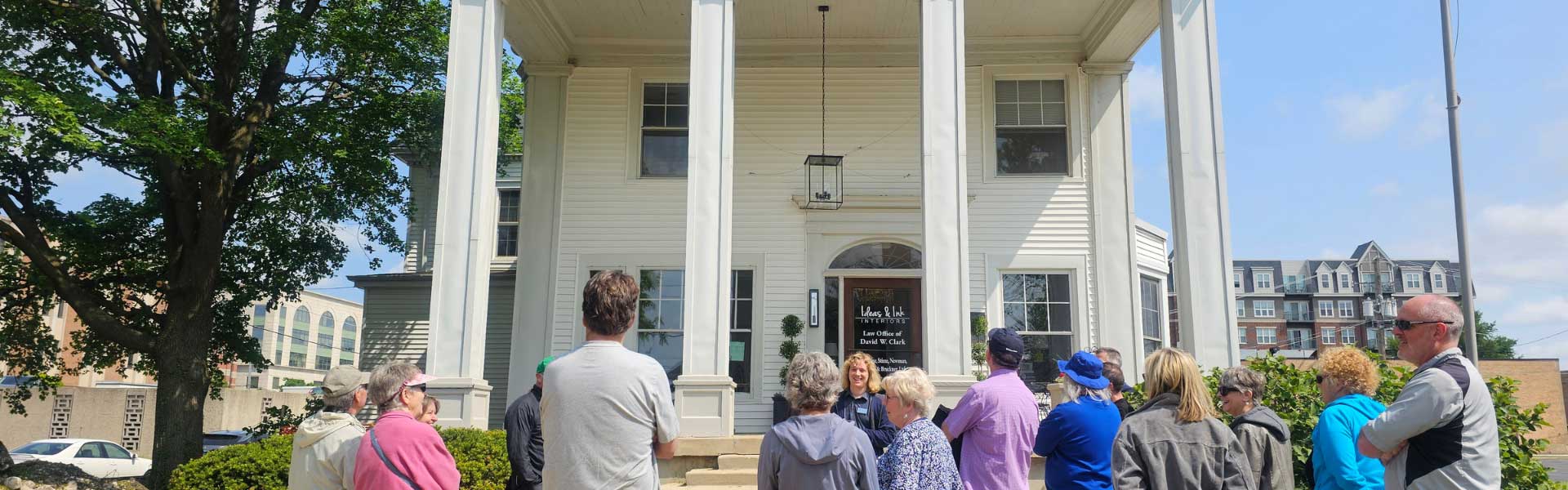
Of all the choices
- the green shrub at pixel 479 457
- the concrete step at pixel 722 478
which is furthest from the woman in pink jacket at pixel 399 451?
the concrete step at pixel 722 478

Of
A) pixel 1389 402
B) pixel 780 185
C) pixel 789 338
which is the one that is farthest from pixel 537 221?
pixel 1389 402

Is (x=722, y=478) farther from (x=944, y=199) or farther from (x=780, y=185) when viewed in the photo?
(x=780, y=185)

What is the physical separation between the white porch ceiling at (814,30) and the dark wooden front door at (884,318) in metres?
3.11

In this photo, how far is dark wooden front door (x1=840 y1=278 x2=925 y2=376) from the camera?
1334cm

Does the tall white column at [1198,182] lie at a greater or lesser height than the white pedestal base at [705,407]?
greater

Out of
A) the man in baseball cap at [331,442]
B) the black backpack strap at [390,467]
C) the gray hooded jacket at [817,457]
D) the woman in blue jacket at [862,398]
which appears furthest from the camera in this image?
the woman in blue jacket at [862,398]

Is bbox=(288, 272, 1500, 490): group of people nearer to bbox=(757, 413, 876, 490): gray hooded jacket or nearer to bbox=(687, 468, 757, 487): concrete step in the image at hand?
bbox=(757, 413, 876, 490): gray hooded jacket

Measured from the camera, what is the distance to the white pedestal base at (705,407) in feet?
32.1

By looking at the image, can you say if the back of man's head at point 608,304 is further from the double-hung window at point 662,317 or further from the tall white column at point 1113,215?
the tall white column at point 1113,215

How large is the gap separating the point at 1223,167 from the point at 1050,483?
280 inches

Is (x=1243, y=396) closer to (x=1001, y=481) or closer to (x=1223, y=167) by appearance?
(x=1001, y=481)

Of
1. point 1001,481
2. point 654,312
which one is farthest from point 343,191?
point 1001,481

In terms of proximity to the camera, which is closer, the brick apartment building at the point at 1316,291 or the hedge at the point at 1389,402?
the hedge at the point at 1389,402

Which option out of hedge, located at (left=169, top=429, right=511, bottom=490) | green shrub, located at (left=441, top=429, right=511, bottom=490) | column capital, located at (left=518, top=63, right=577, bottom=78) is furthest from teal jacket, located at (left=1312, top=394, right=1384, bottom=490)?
column capital, located at (left=518, top=63, right=577, bottom=78)
